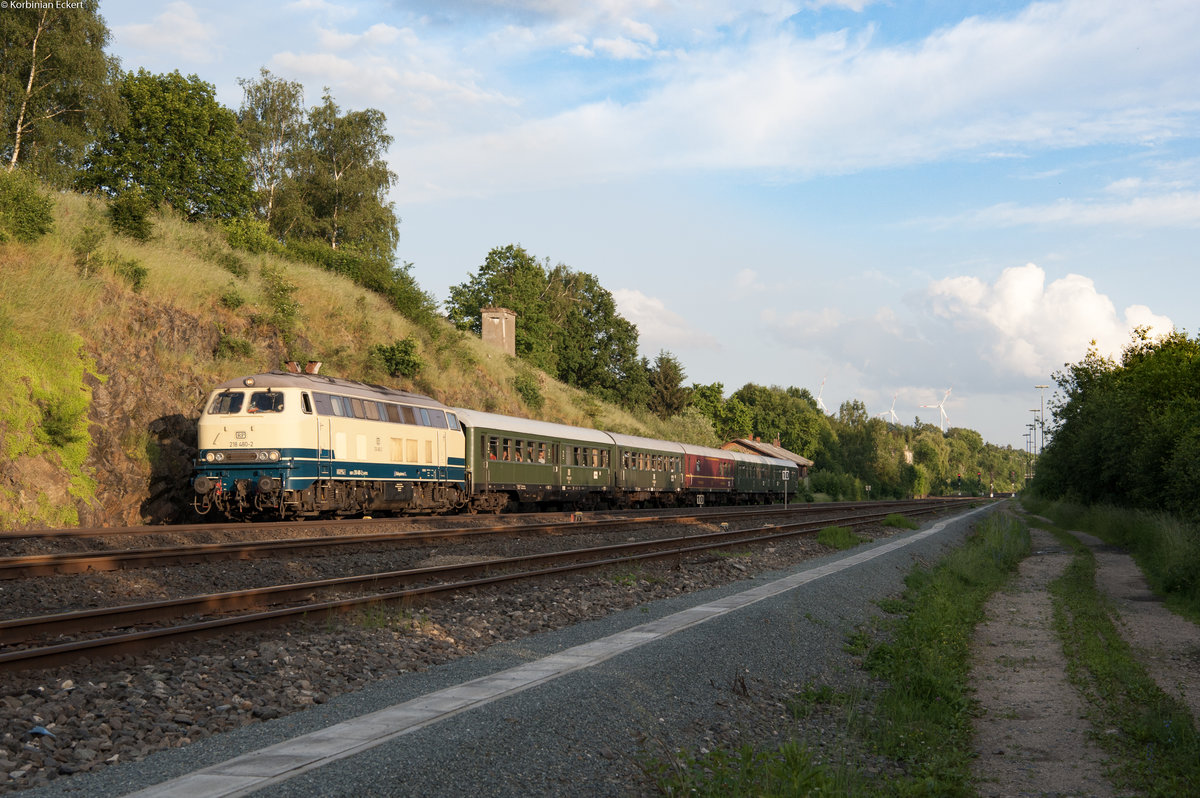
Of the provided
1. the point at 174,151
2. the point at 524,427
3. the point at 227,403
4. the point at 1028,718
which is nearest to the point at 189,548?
the point at 227,403

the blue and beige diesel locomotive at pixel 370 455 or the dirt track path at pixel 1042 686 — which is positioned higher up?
the blue and beige diesel locomotive at pixel 370 455

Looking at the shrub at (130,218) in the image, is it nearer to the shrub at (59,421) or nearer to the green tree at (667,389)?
the shrub at (59,421)

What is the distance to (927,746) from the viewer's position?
8.66 m

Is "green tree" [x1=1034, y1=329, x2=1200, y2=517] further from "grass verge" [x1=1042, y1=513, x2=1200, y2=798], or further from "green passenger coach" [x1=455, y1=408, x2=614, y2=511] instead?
"green passenger coach" [x1=455, y1=408, x2=614, y2=511]

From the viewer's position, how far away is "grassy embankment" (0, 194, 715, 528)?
71.9 ft

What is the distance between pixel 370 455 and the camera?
25359 mm

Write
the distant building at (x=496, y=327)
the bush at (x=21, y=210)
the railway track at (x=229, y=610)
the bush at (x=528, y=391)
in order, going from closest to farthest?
1. the railway track at (x=229, y=610)
2. the bush at (x=21, y=210)
3. the bush at (x=528, y=391)
4. the distant building at (x=496, y=327)

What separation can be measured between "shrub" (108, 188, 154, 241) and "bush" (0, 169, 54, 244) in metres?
6.31

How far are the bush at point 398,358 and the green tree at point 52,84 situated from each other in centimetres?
1720

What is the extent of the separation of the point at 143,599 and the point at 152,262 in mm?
21898

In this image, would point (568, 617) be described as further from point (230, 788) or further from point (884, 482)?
point (884, 482)

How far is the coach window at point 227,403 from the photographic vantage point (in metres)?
23.2

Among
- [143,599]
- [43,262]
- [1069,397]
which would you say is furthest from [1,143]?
[1069,397]

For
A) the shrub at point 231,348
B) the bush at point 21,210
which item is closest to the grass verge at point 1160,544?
the shrub at point 231,348
